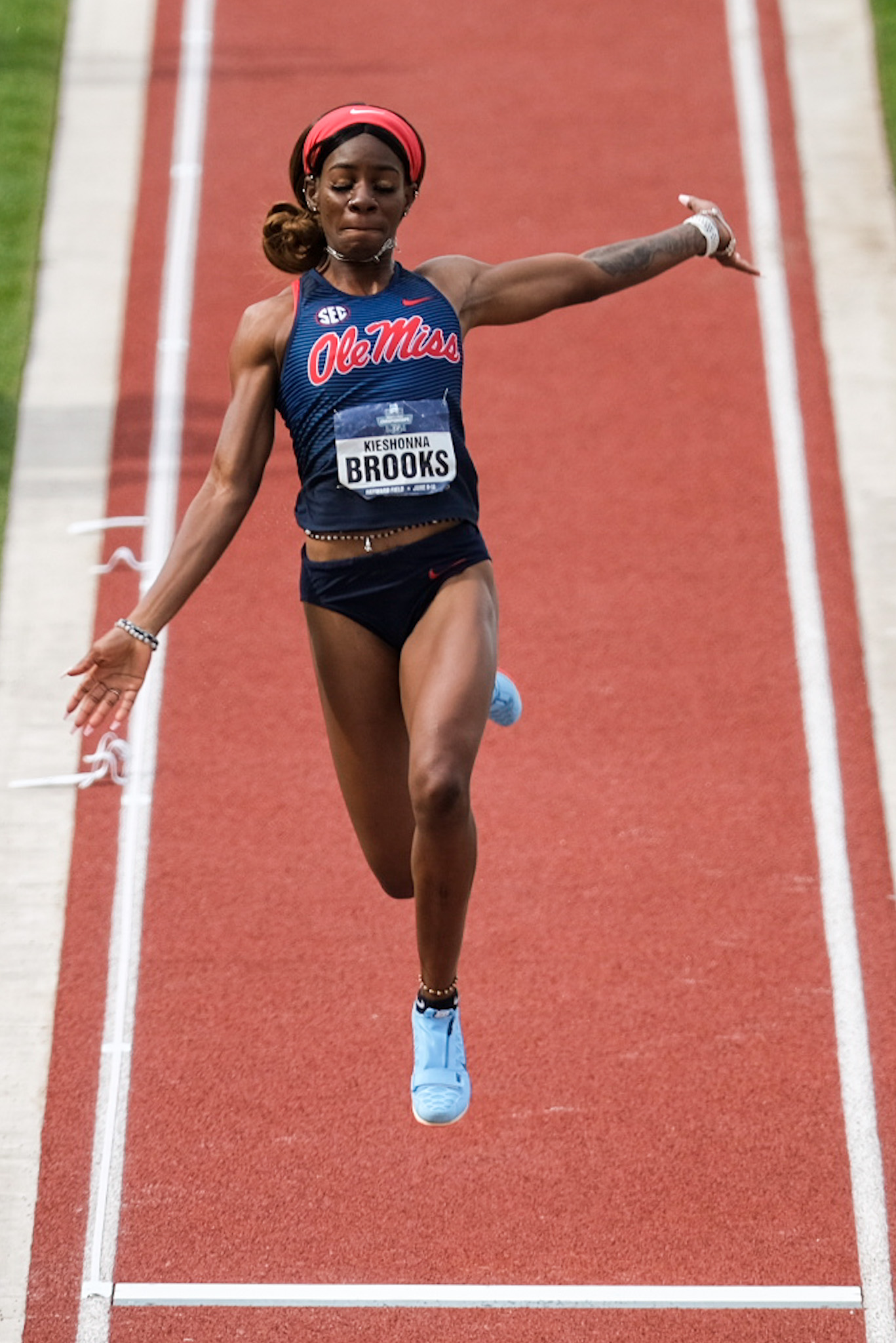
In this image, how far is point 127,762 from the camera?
8188 mm

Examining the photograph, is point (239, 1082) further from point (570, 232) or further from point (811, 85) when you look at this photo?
point (811, 85)

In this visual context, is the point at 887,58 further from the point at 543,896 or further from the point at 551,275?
the point at 551,275

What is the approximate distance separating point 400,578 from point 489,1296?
271 centimetres

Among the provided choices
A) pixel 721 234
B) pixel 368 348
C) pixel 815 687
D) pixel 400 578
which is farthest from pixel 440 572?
pixel 815 687

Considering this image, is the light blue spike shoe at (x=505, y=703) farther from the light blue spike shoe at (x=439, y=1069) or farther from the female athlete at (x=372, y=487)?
the light blue spike shoe at (x=439, y=1069)

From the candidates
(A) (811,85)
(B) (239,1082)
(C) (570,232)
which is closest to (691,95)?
(A) (811,85)

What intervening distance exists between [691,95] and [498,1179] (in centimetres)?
716

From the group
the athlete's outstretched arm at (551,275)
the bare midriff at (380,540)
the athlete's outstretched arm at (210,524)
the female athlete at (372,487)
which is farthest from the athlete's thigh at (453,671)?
the athlete's outstretched arm at (551,275)

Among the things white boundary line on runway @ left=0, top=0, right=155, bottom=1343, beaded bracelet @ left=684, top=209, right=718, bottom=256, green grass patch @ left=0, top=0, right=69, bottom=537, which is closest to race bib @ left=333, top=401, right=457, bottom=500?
beaded bracelet @ left=684, top=209, right=718, bottom=256

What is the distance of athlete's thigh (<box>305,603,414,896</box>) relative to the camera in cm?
505

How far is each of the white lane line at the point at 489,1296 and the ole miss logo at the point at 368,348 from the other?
3.09 m

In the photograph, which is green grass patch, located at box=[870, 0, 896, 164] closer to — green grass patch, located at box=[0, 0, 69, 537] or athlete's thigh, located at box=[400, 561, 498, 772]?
green grass patch, located at box=[0, 0, 69, 537]

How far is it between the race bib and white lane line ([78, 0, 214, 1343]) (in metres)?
3.00

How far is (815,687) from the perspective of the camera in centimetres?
849
